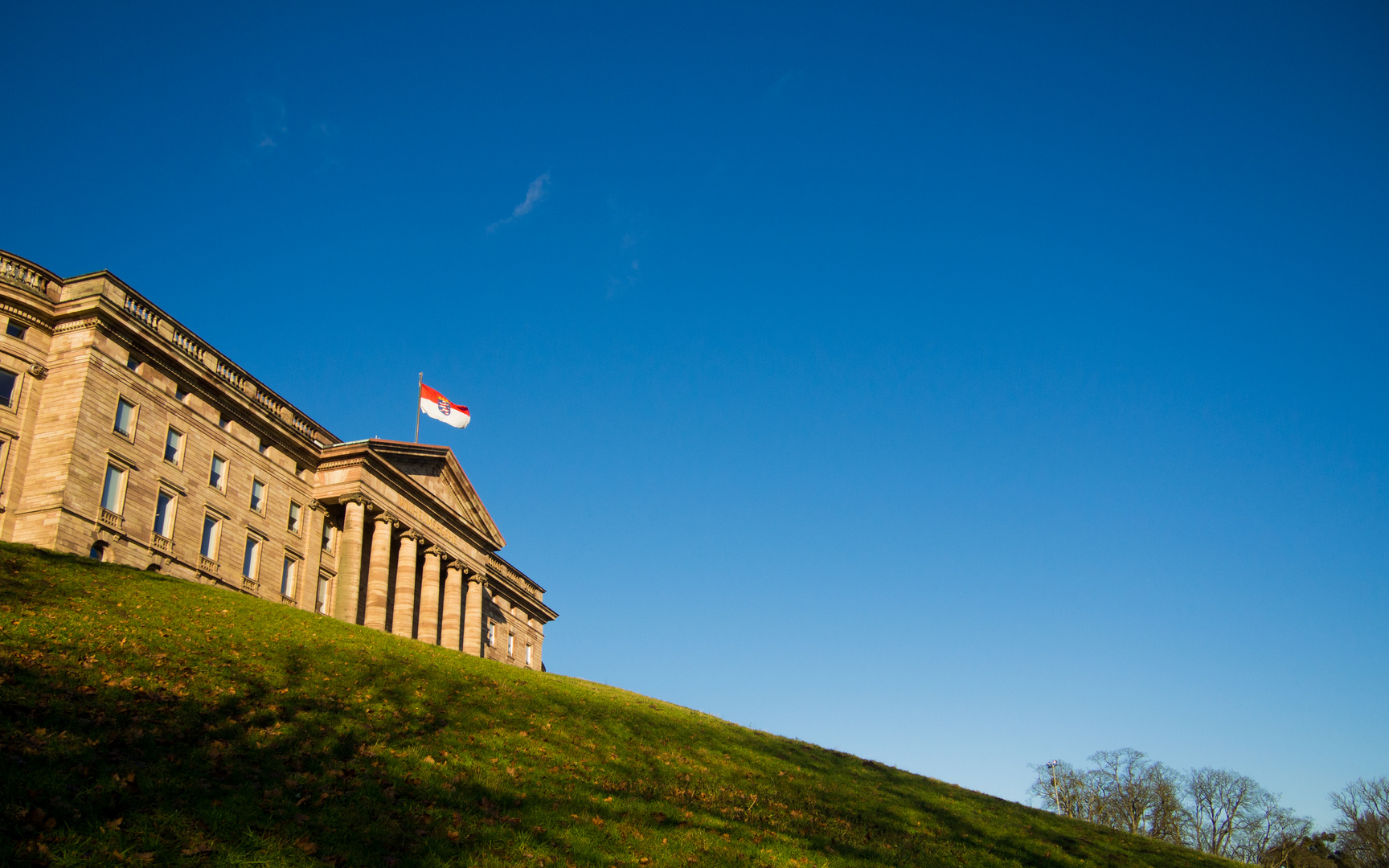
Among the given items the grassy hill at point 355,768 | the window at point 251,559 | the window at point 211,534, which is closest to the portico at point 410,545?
the window at point 251,559

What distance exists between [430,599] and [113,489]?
71.1ft

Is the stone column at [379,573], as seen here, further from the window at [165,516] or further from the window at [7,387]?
the window at [7,387]

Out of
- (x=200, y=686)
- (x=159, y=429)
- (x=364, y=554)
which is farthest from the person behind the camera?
(x=364, y=554)

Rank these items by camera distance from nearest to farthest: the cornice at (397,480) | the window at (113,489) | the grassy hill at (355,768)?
the grassy hill at (355,768)
the window at (113,489)
the cornice at (397,480)

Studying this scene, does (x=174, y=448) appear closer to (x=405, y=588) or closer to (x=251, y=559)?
(x=251, y=559)

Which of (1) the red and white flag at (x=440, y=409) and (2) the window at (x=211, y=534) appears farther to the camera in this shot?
(1) the red and white flag at (x=440, y=409)

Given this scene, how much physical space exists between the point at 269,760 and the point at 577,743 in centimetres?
1000

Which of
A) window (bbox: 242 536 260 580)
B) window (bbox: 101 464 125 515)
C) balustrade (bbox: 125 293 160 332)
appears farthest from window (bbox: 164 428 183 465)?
window (bbox: 242 536 260 580)

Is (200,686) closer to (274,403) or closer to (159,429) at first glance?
(159,429)

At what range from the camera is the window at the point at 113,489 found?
129 feet

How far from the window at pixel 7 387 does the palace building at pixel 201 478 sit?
0.18ft

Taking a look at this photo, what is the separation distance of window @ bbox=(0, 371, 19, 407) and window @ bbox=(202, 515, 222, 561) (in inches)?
383

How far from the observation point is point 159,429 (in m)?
42.9

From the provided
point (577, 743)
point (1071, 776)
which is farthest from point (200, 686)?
point (1071, 776)
